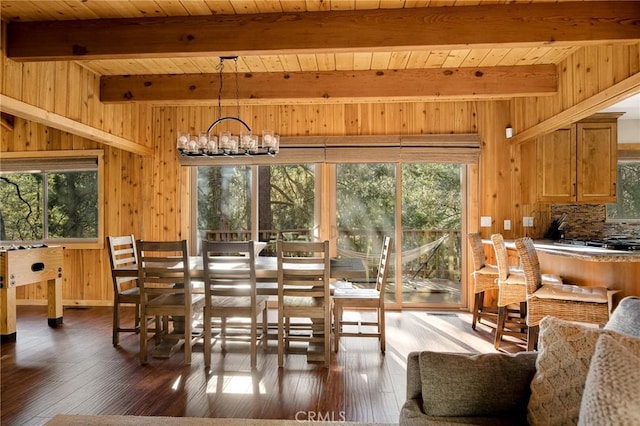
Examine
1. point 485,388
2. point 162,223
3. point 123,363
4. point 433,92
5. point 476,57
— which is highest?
point 476,57

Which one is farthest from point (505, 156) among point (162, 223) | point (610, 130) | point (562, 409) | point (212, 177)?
point (162, 223)

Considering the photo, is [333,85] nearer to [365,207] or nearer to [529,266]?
[365,207]

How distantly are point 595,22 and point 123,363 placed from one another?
14.1 ft

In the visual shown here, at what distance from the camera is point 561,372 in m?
1.12

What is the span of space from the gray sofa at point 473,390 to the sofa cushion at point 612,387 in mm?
345

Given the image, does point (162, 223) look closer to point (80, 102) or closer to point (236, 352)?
point (80, 102)

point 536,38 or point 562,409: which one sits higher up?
point 536,38

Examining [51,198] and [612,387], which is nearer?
[612,387]

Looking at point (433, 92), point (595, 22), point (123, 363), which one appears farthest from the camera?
point (433, 92)

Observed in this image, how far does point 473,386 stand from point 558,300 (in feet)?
6.12

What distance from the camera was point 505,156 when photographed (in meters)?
4.62

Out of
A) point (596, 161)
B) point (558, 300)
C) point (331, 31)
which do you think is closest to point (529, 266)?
point (558, 300)

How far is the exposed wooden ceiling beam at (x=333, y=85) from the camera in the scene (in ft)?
12.3

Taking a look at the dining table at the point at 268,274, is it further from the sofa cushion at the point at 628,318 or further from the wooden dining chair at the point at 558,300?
the sofa cushion at the point at 628,318
